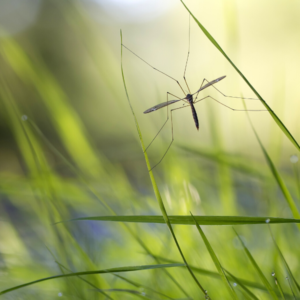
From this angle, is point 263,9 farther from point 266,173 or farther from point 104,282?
point 104,282

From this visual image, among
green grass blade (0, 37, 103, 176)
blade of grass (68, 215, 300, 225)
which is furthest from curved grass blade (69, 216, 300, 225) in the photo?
→ green grass blade (0, 37, 103, 176)

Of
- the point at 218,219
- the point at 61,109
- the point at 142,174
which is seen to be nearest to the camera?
the point at 218,219

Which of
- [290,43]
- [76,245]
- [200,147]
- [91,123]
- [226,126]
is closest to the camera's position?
[76,245]

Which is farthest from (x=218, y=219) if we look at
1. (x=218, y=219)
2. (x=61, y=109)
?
(x=61, y=109)

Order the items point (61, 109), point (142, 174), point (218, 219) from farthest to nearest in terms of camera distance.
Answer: point (142, 174) → point (61, 109) → point (218, 219)

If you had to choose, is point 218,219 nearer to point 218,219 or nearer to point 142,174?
point 218,219

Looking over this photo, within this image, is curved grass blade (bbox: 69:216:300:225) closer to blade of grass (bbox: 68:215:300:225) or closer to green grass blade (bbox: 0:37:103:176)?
blade of grass (bbox: 68:215:300:225)

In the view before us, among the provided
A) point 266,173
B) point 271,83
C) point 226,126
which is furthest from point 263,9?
point 266,173

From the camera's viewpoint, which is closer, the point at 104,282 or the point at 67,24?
the point at 104,282
